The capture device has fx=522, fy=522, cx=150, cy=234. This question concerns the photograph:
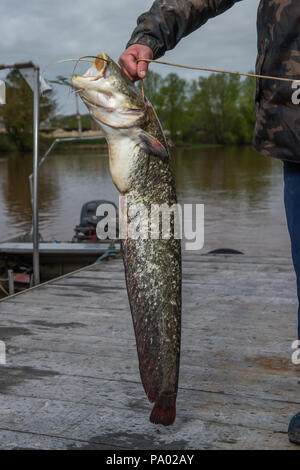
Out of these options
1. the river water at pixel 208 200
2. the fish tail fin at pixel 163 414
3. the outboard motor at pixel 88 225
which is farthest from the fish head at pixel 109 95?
the river water at pixel 208 200

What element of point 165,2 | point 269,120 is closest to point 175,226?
point 269,120

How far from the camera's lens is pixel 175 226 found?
2141 mm

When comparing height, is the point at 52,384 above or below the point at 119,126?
below

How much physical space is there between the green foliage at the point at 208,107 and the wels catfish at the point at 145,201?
78737 mm

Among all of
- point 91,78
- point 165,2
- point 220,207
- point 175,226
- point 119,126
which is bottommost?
point 220,207

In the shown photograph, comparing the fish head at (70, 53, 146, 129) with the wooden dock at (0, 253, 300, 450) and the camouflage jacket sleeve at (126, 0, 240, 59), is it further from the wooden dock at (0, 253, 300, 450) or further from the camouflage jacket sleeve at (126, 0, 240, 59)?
the wooden dock at (0, 253, 300, 450)

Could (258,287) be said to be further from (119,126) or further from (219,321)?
(119,126)

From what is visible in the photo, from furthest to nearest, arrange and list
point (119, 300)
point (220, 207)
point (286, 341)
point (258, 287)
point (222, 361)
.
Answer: point (220, 207) < point (258, 287) < point (119, 300) < point (286, 341) < point (222, 361)

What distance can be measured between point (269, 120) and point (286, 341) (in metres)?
2.14

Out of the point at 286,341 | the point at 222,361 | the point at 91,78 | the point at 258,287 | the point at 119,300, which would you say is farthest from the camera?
the point at 258,287

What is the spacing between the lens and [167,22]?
2.17 m

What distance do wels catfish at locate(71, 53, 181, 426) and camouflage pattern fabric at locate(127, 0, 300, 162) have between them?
0.95 ft

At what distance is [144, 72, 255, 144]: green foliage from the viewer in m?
81.0

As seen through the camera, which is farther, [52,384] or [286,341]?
[286,341]
